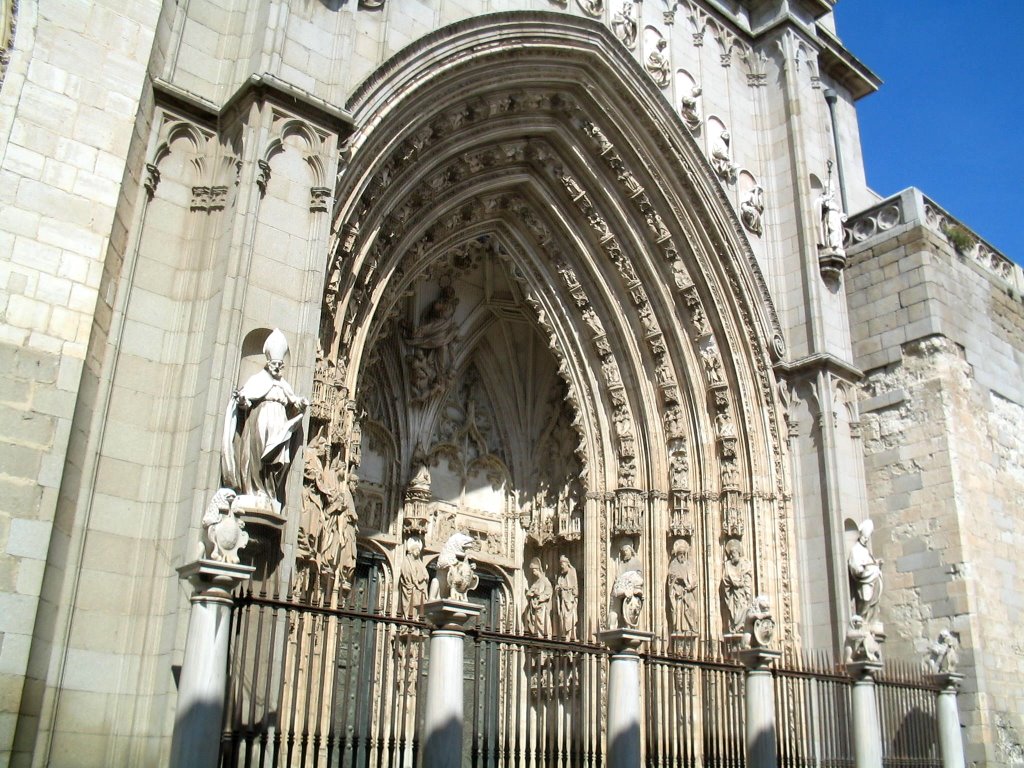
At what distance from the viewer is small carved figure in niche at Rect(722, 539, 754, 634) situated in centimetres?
1261

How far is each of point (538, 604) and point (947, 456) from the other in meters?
5.67

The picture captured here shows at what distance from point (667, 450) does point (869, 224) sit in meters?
4.54

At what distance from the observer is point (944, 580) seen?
12.2 m

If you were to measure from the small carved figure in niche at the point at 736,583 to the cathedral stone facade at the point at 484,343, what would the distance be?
0.04 metres

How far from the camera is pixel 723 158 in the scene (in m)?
14.3

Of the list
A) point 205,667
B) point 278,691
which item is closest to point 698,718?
point 278,691

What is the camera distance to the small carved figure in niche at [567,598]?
44.6 ft

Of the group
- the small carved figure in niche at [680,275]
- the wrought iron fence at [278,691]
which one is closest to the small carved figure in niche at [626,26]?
the small carved figure in niche at [680,275]

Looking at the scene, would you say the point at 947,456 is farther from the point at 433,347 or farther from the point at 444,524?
the point at 433,347

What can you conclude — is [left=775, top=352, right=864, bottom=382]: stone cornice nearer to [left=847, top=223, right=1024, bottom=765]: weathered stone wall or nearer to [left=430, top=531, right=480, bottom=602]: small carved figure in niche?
[left=847, top=223, right=1024, bottom=765]: weathered stone wall

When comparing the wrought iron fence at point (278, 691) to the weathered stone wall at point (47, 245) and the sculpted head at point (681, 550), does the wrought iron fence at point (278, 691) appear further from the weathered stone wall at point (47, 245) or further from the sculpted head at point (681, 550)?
the sculpted head at point (681, 550)

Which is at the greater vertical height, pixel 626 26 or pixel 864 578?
pixel 626 26

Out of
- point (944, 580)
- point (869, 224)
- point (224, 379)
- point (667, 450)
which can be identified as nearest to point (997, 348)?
point (869, 224)

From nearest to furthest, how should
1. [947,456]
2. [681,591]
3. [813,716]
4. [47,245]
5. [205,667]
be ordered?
[205,667] → [47,245] → [813,716] → [947,456] → [681,591]
